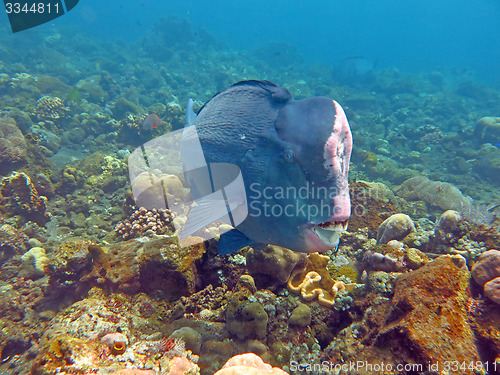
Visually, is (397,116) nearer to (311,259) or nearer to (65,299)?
(311,259)

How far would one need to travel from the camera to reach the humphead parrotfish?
1392mm

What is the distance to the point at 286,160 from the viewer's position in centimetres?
151

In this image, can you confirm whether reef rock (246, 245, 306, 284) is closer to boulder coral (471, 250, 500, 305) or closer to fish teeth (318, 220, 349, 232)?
fish teeth (318, 220, 349, 232)

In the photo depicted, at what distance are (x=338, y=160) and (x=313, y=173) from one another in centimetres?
16

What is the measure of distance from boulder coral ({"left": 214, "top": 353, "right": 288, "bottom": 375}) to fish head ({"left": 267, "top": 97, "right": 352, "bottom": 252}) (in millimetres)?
1240

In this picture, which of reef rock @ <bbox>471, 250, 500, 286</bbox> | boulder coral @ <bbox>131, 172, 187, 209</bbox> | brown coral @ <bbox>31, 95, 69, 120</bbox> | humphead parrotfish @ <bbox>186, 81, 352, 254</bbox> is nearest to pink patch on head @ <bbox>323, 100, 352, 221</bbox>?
humphead parrotfish @ <bbox>186, 81, 352, 254</bbox>

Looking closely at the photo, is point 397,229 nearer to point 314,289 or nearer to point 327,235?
point 314,289

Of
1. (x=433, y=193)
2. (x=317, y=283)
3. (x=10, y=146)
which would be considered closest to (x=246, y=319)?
(x=317, y=283)

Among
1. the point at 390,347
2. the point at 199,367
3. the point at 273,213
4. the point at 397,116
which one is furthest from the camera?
the point at 397,116

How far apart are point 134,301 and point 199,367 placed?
1.28 meters

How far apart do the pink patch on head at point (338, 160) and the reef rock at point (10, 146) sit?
32.0 ft

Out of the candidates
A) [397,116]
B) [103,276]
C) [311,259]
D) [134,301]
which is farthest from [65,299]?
[397,116]

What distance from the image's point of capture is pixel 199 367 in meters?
2.50

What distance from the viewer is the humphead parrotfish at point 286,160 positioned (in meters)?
1.39
